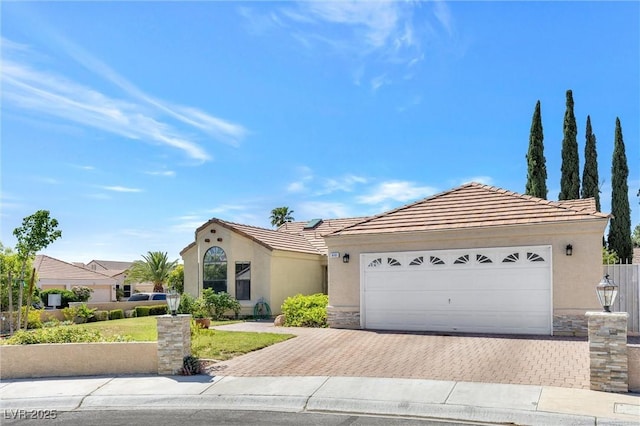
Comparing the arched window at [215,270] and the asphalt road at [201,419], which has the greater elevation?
the arched window at [215,270]

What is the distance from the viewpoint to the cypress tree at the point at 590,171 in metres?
30.8

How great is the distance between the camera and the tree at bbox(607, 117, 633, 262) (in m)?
29.6

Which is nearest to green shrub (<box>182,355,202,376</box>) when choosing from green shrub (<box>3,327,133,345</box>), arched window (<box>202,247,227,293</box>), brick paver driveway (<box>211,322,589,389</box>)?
brick paver driveway (<box>211,322,589,389</box>)

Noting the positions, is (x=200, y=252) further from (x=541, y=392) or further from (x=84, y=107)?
(x=541, y=392)

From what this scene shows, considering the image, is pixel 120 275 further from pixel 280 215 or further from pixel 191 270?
pixel 191 270

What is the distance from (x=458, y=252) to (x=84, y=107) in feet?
38.4

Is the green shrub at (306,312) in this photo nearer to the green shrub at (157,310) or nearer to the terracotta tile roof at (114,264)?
the green shrub at (157,310)

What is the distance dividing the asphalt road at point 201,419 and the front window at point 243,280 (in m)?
13.3

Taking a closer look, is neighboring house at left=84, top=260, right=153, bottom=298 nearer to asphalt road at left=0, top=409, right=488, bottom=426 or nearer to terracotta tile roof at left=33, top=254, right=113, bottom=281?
terracotta tile roof at left=33, top=254, right=113, bottom=281

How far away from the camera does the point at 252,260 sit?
2214cm

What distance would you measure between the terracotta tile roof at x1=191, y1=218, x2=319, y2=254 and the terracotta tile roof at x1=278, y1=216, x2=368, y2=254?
2.51 feet

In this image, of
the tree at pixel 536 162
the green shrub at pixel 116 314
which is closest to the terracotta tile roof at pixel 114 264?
the green shrub at pixel 116 314

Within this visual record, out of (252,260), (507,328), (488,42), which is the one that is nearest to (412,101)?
(488,42)

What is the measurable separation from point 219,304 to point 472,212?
11244 millimetres
